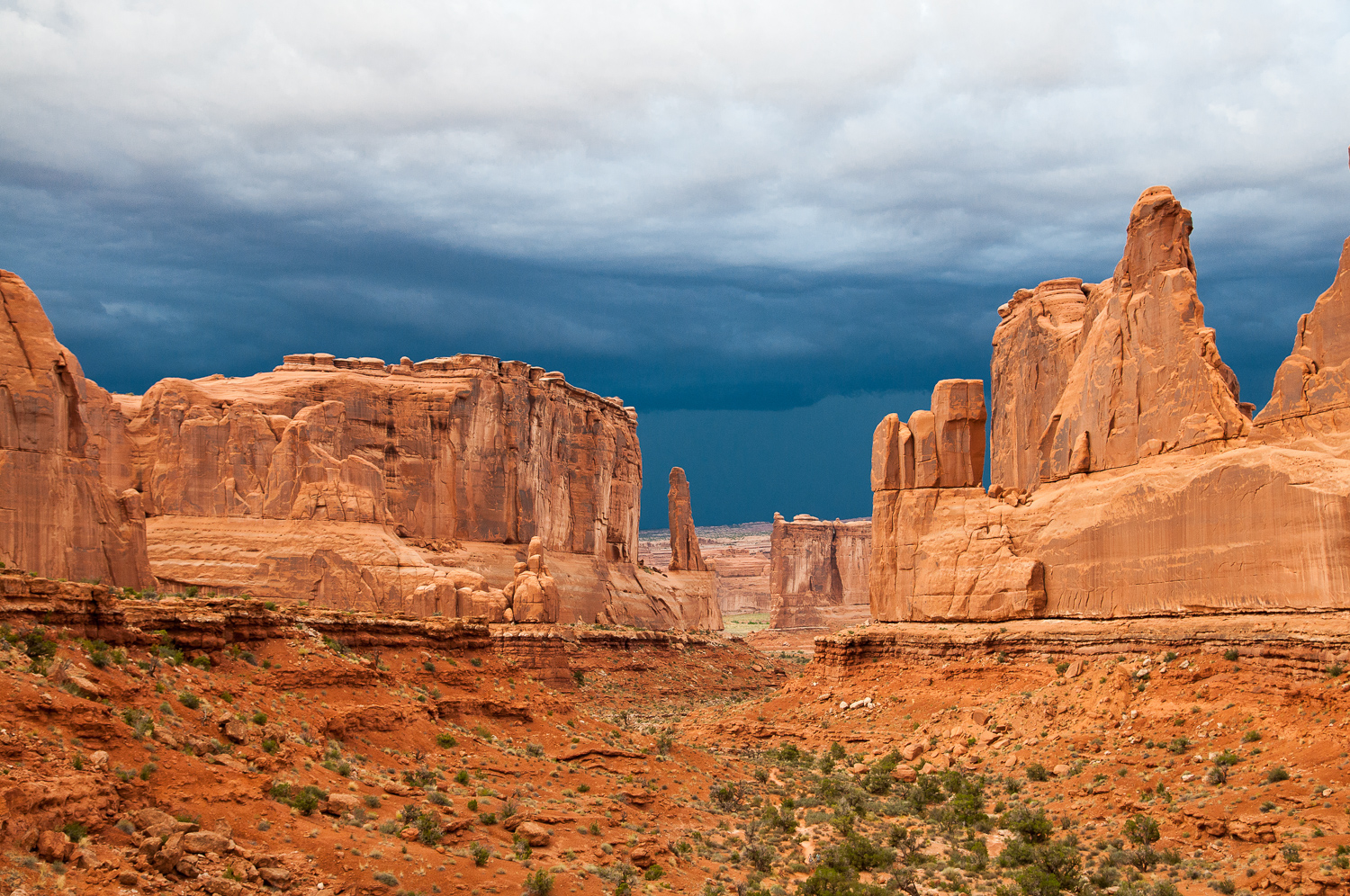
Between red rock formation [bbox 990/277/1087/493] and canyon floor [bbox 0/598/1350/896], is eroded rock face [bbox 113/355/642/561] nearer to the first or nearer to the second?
red rock formation [bbox 990/277/1087/493]

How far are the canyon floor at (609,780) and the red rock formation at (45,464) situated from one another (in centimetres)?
1234

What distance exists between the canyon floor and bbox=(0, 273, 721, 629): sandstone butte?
13.4 meters

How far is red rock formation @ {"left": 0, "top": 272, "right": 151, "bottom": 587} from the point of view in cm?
3541

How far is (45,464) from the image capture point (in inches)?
1433

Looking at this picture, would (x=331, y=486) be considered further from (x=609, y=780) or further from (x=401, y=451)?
(x=609, y=780)

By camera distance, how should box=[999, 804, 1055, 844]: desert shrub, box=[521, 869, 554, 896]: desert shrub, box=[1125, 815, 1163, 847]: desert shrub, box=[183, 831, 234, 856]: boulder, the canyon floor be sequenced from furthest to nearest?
1. box=[999, 804, 1055, 844]: desert shrub
2. box=[1125, 815, 1163, 847]: desert shrub
3. box=[521, 869, 554, 896]: desert shrub
4. the canyon floor
5. box=[183, 831, 234, 856]: boulder

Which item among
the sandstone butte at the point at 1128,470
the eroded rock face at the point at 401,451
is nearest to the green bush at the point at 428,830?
the sandstone butte at the point at 1128,470

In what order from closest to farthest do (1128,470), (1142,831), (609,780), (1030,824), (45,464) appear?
(1142,831) → (1030,824) → (609,780) → (45,464) → (1128,470)

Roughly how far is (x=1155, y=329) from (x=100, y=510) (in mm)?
34635

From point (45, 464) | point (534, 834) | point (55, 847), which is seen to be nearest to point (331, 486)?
point (45, 464)

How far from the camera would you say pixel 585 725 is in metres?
33.6

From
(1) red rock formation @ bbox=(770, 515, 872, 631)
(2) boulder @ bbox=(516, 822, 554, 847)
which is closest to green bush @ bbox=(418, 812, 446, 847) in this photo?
(2) boulder @ bbox=(516, 822, 554, 847)

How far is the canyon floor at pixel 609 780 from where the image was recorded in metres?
16.9

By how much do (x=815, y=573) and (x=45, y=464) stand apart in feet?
367
